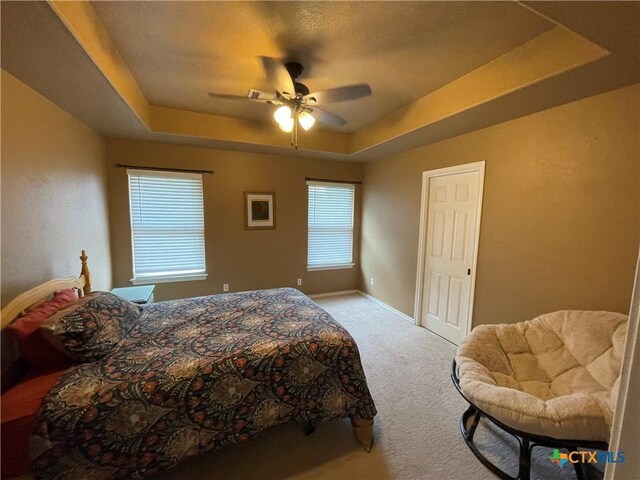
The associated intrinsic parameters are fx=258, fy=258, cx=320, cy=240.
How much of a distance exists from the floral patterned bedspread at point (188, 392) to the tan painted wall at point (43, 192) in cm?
87

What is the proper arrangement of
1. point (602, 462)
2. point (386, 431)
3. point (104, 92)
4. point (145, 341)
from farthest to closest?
1. point (104, 92)
2. point (386, 431)
3. point (145, 341)
4. point (602, 462)

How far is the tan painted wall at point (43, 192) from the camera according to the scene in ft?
5.33

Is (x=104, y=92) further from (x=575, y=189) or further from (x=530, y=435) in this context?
(x=575, y=189)

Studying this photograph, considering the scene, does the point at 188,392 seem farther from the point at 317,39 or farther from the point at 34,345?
the point at 317,39

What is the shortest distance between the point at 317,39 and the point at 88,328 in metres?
2.39

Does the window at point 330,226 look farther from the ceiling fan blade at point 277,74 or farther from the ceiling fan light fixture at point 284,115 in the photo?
the ceiling fan light fixture at point 284,115

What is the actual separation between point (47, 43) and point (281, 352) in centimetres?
217

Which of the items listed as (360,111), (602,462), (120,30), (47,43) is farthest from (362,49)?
(602,462)

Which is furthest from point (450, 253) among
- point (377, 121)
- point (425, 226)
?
point (377, 121)

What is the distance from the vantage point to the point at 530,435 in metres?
1.36

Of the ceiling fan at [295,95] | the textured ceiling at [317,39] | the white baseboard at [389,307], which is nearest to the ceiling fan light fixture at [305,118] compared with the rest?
the ceiling fan at [295,95]

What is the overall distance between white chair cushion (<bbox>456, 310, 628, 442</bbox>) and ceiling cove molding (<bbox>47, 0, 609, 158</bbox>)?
1.78 metres

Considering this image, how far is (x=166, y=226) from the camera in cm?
361

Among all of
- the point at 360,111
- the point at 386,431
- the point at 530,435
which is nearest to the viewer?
the point at 530,435
